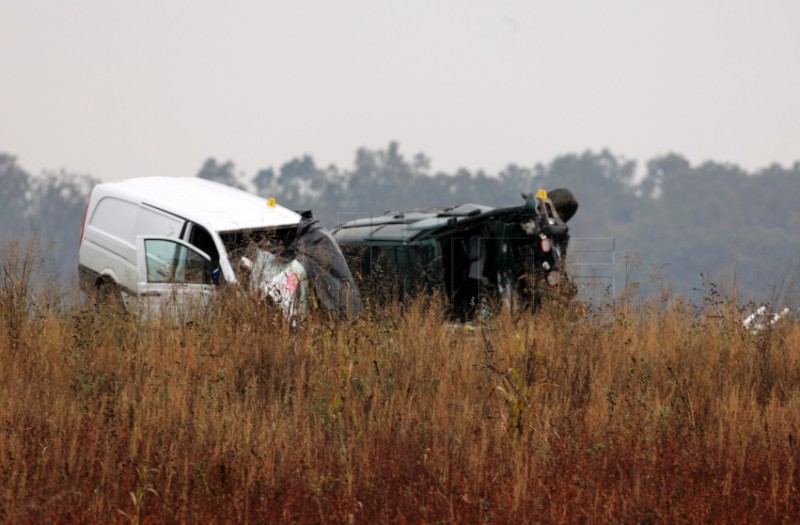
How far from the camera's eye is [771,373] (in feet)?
31.6

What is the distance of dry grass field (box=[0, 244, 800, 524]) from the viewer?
6.51 meters

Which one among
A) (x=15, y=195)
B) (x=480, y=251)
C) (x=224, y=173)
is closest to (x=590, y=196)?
(x=224, y=173)

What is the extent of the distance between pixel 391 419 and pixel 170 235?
20.7 ft

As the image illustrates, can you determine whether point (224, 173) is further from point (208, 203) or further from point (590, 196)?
point (208, 203)

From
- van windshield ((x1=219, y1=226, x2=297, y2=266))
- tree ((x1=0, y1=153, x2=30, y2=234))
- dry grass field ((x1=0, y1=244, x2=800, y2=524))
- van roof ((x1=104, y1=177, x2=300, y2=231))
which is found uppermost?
tree ((x1=0, y1=153, x2=30, y2=234))

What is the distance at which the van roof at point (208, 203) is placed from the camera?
44.5 feet

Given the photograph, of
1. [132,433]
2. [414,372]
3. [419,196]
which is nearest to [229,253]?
[414,372]

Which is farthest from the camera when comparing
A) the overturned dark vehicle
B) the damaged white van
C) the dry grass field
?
the overturned dark vehicle

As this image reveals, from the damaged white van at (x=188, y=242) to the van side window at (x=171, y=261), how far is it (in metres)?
0.01

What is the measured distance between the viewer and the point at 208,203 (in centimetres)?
1421

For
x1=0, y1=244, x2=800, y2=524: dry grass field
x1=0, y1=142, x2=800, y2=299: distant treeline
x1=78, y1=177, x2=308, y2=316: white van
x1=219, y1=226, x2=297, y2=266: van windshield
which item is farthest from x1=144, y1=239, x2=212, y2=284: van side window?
x1=0, y1=142, x2=800, y2=299: distant treeline

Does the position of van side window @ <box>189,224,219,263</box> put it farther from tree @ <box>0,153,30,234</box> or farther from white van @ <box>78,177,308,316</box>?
tree @ <box>0,153,30,234</box>

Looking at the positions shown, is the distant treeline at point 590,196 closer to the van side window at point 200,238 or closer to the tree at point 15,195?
the tree at point 15,195

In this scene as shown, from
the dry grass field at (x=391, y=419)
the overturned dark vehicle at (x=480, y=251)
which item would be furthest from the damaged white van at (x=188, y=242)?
the dry grass field at (x=391, y=419)
